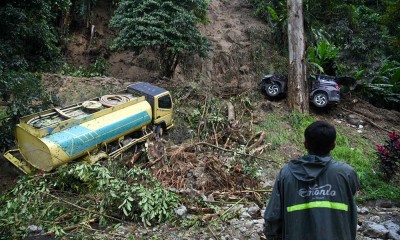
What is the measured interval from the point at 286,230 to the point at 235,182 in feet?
17.4

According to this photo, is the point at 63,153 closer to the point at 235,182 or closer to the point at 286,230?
the point at 235,182

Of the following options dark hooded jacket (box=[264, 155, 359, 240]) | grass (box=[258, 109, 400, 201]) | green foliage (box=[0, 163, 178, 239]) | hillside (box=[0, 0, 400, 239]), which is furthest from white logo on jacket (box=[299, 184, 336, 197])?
grass (box=[258, 109, 400, 201])

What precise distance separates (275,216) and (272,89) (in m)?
10.7

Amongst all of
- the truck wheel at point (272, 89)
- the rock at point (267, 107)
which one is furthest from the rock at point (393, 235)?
the truck wheel at point (272, 89)

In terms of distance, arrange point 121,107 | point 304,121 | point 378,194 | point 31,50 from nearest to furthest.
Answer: point 378,194
point 121,107
point 304,121
point 31,50

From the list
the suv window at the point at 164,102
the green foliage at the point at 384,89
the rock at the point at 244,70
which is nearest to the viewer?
the suv window at the point at 164,102

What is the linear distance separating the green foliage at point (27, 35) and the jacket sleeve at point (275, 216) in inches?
341

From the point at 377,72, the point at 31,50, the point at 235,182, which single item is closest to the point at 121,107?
the point at 235,182

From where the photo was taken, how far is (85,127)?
7.88 m

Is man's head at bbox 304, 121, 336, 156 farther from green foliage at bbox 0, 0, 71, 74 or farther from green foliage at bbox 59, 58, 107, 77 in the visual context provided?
green foliage at bbox 59, 58, 107, 77

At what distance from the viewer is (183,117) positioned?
11242 mm

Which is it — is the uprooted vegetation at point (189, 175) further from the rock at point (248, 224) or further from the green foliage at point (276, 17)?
the green foliage at point (276, 17)

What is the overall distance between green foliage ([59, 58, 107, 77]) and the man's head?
40.4 feet

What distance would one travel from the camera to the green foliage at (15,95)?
712cm
